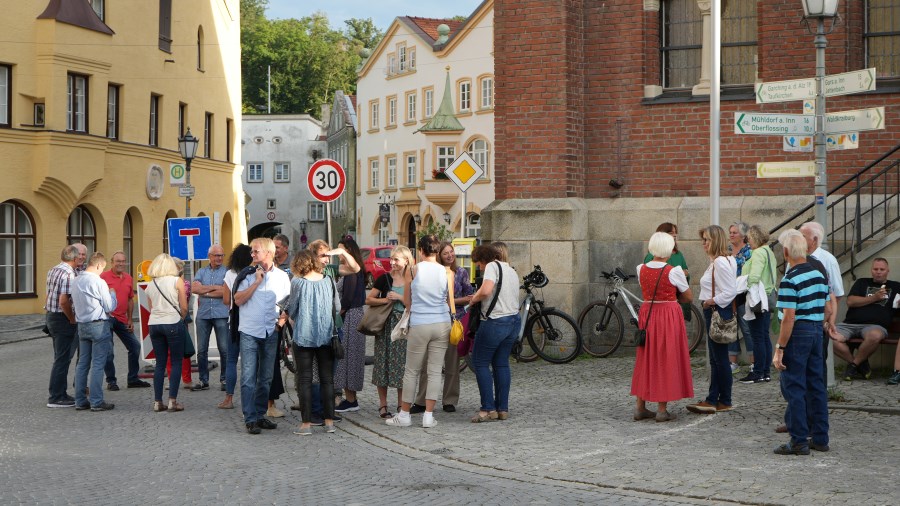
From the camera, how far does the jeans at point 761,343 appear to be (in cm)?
1277

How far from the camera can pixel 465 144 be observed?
57.3 meters

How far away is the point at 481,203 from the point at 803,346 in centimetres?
4528

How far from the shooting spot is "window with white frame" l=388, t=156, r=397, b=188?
212 ft

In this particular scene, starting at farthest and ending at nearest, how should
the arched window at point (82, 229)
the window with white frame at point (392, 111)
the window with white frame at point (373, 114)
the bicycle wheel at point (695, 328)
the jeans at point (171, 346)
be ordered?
the window with white frame at point (373, 114), the window with white frame at point (392, 111), the arched window at point (82, 229), the bicycle wheel at point (695, 328), the jeans at point (171, 346)

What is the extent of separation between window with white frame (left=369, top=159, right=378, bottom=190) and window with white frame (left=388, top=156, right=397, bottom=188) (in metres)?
2.32

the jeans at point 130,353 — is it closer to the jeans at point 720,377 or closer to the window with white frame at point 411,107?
the jeans at point 720,377

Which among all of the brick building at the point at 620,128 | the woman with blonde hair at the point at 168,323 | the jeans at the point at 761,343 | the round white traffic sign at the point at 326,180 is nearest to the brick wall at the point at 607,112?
the brick building at the point at 620,128

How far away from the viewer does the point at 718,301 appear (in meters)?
11.9

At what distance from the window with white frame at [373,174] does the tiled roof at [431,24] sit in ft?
27.3

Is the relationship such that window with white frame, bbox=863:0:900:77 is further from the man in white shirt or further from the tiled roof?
the tiled roof

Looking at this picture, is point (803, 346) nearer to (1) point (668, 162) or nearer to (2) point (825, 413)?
(2) point (825, 413)

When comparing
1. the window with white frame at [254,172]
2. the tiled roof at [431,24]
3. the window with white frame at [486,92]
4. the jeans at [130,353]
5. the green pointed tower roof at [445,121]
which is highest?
the tiled roof at [431,24]

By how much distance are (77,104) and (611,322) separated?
2056cm

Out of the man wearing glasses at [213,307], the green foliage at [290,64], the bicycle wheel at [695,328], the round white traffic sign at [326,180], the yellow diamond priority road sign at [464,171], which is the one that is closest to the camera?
the man wearing glasses at [213,307]
